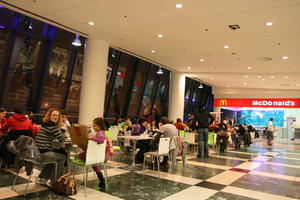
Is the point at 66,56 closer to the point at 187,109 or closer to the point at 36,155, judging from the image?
the point at 36,155

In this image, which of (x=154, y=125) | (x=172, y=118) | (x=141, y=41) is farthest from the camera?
(x=172, y=118)

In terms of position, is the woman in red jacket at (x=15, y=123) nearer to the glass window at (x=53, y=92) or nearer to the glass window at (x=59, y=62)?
the glass window at (x=53, y=92)

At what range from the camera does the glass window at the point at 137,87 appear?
1294 cm

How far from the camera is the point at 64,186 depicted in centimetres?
361

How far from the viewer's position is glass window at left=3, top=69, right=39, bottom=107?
26.2ft

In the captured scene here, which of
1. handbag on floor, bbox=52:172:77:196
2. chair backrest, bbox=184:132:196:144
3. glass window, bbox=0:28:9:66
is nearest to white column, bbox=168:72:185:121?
chair backrest, bbox=184:132:196:144

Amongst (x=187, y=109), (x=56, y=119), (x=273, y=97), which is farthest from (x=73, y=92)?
(x=273, y=97)

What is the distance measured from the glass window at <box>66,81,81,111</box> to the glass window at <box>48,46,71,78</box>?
66 cm

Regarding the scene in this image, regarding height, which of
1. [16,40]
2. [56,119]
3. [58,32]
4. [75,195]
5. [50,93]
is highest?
[58,32]

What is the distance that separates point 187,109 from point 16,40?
12991 millimetres

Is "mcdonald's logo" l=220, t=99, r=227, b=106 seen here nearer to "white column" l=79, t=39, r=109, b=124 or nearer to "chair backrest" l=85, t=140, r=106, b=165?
"white column" l=79, t=39, r=109, b=124

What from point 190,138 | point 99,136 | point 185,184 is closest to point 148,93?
point 190,138

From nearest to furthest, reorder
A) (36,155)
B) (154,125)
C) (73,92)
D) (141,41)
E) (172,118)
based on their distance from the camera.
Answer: (36,155), (141,41), (154,125), (73,92), (172,118)

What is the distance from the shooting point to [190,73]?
13.9 metres
